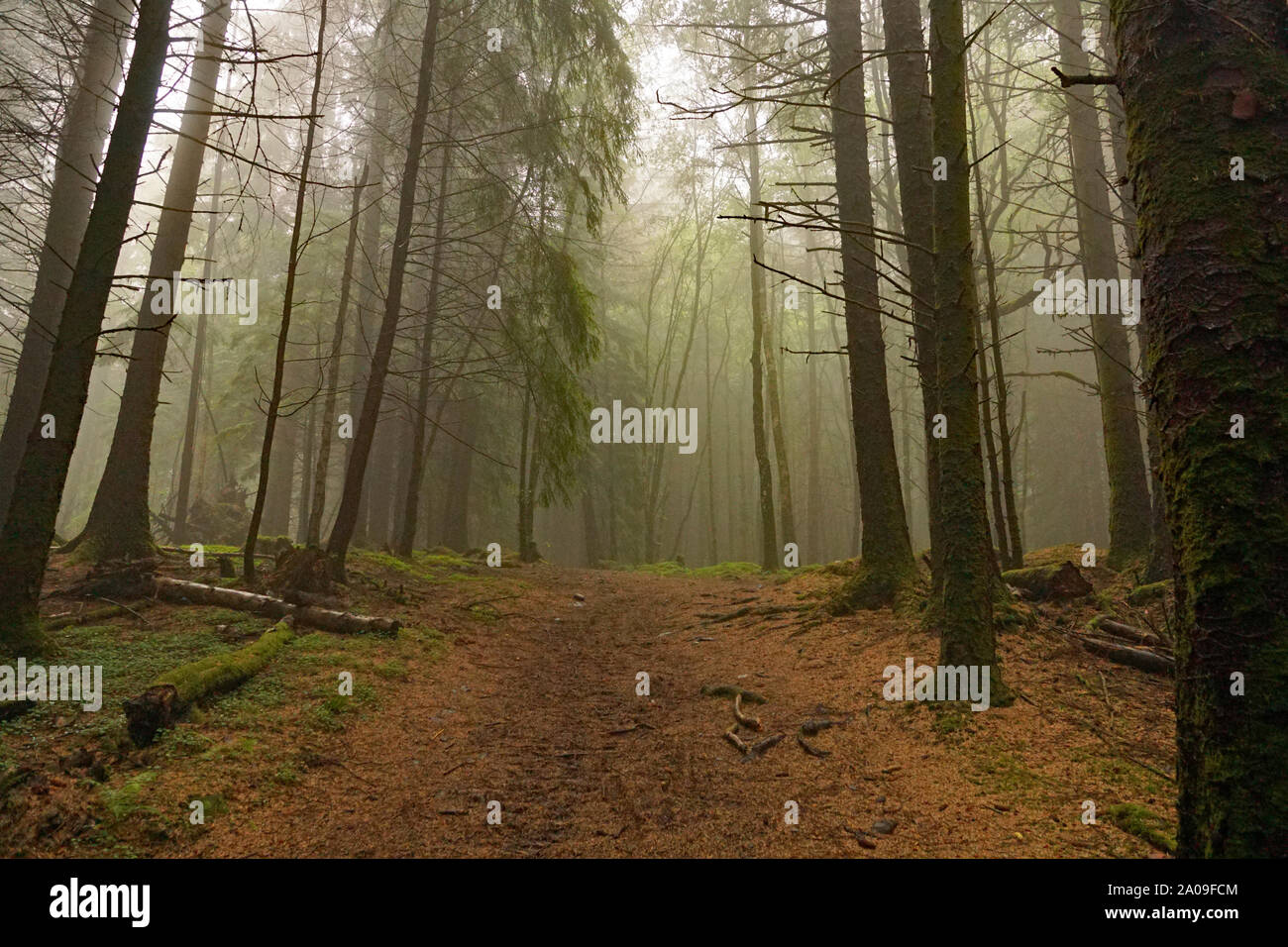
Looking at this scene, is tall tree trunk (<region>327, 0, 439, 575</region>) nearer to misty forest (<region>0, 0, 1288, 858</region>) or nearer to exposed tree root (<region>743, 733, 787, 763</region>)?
misty forest (<region>0, 0, 1288, 858</region>)

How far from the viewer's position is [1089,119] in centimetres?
1135

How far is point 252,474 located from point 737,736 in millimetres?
24806

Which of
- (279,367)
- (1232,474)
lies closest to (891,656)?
(1232,474)

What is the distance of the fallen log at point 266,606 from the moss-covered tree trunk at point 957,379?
218 inches

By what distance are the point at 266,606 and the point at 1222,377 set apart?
25.4ft

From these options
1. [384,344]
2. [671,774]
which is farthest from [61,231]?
[671,774]

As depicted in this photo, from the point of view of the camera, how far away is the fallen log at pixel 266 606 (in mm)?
7059

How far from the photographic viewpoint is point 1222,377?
7.86 feet

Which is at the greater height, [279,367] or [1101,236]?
[1101,236]

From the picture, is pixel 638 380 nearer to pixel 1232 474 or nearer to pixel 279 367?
pixel 279 367

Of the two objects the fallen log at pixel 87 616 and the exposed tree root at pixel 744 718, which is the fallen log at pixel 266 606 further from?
the exposed tree root at pixel 744 718

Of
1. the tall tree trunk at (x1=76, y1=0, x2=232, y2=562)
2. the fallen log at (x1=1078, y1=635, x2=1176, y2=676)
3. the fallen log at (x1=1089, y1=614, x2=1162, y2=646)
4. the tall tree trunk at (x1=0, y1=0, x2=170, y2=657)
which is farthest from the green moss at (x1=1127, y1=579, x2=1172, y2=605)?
the tall tree trunk at (x1=76, y1=0, x2=232, y2=562)

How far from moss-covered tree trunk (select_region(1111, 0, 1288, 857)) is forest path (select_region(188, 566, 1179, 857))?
0.99 meters

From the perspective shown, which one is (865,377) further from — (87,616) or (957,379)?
(87,616)
